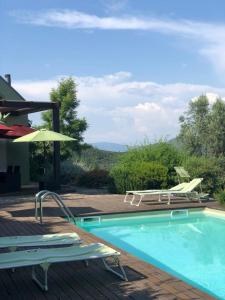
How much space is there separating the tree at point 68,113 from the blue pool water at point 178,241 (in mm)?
11325

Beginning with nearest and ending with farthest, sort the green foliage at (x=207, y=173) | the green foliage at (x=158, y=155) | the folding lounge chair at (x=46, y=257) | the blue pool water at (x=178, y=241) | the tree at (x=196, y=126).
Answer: the folding lounge chair at (x=46, y=257), the blue pool water at (x=178, y=241), the green foliage at (x=207, y=173), the green foliage at (x=158, y=155), the tree at (x=196, y=126)

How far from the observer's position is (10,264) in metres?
5.07

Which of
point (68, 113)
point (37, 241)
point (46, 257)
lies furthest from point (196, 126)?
point (46, 257)

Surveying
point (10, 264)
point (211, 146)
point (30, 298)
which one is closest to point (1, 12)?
point (10, 264)

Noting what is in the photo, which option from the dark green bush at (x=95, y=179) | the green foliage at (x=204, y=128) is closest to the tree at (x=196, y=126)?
the green foliage at (x=204, y=128)

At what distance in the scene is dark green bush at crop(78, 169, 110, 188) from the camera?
1889 centimetres

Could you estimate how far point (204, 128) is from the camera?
42188 millimetres

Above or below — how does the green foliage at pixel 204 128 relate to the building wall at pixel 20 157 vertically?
above

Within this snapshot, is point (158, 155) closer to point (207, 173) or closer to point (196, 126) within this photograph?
point (207, 173)

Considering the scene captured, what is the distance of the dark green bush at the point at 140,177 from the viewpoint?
16.1 m

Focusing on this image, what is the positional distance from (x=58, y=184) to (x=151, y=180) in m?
3.31

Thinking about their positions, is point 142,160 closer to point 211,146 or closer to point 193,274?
point 193,274

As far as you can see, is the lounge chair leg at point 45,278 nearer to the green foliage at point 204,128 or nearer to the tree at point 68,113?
the tree at point 68,113

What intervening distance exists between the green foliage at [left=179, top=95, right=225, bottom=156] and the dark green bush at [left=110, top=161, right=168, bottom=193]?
23703 mm
